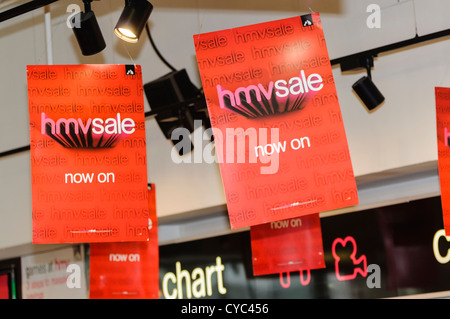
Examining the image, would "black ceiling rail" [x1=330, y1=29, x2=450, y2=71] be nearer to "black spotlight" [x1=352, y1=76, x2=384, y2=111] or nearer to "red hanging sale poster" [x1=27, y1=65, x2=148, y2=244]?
"black spotlight" [x1=352, y1=76, x2=384, y2=111]

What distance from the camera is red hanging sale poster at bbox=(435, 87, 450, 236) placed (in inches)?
130

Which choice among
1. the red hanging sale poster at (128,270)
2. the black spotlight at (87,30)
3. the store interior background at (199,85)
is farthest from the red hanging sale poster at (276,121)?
the red hanging sale poster at (128,270)

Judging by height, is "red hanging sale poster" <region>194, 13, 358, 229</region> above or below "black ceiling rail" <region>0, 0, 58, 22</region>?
below

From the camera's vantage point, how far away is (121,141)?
348cm

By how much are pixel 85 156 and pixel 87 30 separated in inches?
Answer: 27.7

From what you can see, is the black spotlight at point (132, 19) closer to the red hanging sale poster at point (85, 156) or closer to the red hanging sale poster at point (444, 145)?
the red hanging sale poster at point (85, 156)

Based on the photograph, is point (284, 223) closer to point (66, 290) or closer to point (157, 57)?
point (157, 57)

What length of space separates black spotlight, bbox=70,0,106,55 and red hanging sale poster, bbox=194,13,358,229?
0.75m

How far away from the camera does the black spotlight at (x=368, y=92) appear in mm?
4051

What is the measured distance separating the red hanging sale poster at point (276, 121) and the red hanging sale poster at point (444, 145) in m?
0.59

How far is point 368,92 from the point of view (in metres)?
4.07

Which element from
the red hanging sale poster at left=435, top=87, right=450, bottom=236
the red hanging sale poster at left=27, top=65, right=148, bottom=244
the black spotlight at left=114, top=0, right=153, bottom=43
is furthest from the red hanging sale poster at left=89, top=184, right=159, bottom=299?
the red hanging sale poster at left=435, top=87, right=450, bottom=236
